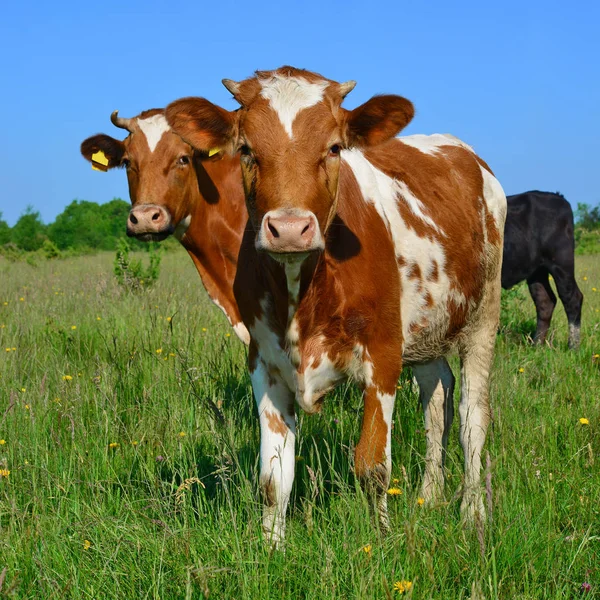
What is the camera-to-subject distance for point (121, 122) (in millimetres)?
6680

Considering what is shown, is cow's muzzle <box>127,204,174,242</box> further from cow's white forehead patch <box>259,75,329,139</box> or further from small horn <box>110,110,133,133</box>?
cow's white forehead patch <box>259,75,329,139</box>

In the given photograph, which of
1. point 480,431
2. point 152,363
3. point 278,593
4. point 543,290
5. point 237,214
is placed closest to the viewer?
point 278,593

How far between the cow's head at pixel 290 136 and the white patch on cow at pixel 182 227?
2626mm

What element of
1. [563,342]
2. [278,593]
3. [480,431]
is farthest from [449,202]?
[563,342]

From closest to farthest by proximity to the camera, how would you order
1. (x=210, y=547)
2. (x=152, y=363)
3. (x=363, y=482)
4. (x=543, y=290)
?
(x=210, y=547), (x=363, y=482), (x=152, y=363), (x=543, y=290)

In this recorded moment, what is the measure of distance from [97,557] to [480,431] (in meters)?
2.71

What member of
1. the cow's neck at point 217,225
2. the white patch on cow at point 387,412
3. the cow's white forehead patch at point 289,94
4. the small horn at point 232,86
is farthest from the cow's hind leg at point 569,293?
the small horn at point 232,86

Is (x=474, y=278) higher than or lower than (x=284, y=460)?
higher

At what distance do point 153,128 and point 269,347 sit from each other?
330 cm

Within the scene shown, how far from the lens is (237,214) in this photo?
21.2 feet

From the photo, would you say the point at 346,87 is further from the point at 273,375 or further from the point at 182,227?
the point at 182,227

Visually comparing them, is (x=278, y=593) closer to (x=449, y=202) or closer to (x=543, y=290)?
(x=449, y=202)

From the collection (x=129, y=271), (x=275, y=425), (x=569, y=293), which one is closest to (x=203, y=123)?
(x=275, y=425)

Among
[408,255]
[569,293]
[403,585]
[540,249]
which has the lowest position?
[403,585]
